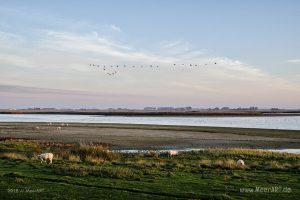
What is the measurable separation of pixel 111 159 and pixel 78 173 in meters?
9.29

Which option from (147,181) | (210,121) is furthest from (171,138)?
(210,121)

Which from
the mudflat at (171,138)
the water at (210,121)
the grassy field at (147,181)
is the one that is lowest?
the mudflat at (171,138)

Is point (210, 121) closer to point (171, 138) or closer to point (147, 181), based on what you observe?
point (171, 138)

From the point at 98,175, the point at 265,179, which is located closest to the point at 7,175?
the point at 98,175

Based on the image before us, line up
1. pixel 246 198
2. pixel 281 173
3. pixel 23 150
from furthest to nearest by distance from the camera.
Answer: pixel 23 150
pixel 281 173
pixel 246 198

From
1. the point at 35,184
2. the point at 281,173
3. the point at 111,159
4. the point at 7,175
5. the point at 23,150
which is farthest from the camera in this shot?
the point at 23,150

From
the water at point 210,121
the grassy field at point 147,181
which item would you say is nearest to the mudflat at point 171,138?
the grassy field at point 147,181

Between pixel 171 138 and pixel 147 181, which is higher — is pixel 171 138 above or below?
below

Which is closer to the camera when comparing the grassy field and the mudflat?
the grassy field

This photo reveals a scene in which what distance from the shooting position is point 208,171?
24375mm

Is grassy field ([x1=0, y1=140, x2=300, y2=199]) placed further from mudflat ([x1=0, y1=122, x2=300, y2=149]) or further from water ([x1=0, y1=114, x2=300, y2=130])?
water ([x1=0, y1=114, x2=300, y2=130])

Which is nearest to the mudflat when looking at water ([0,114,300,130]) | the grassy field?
the grassy field

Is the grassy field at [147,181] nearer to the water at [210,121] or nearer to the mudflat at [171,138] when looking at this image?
the mudflat at [171,138]

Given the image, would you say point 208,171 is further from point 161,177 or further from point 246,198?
point 246,198
